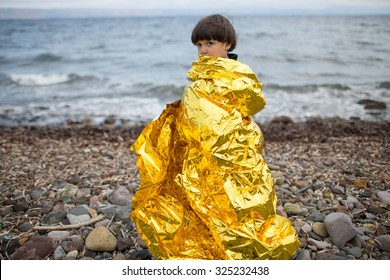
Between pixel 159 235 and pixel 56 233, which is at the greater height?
pixel 159 235

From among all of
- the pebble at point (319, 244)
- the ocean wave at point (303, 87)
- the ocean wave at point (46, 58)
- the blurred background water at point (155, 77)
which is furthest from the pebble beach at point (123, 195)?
the ocean wave at point (46, 58)

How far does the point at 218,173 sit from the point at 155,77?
447 inches

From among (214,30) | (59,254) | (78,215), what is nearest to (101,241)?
(59,254)

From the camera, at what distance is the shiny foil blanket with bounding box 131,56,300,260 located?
208cm

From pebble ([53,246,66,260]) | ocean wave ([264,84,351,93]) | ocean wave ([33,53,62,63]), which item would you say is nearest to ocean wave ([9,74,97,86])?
ocean wave ([33,53,62,63])

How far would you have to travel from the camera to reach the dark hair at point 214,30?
221 centimetres

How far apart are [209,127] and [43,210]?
6.71 feet

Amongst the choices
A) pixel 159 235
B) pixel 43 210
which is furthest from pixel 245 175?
pixel 43 210

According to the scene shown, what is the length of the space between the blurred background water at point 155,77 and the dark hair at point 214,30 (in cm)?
558

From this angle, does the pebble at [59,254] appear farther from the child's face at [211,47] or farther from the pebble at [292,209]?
the pebble at [292,209]

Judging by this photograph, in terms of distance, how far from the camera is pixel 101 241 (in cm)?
263
